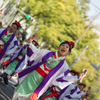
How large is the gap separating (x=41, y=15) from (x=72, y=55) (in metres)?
7.37

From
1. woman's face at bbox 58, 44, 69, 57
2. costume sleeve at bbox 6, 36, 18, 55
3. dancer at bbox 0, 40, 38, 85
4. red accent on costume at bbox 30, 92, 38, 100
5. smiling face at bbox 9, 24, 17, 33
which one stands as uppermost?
smiling face at bbox 9, 24, 17, 33

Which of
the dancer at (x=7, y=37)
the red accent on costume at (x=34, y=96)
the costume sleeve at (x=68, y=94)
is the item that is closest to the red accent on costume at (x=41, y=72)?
the red accent on costume at (x=34, y=96)

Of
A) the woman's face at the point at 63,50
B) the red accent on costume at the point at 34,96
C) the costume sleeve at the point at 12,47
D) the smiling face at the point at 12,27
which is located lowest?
the costume sleeve at the point at 12,47

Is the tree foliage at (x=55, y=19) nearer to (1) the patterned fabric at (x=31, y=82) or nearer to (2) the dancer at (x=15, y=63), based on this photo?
(2) the dancer at (x=15, y=63)

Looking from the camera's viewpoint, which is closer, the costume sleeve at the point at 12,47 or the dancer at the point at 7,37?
the dancer at the point at 7,37

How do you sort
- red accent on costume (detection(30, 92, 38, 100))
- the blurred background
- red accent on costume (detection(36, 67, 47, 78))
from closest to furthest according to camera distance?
red accent on costume (detection(30, 92, 38, 100)) < red accent on costume (detection(36, 67, 47, 78)) < the blurred background

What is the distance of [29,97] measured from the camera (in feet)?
12.1

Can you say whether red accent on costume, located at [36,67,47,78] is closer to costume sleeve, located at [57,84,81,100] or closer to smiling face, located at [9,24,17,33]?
costume sleeve, located at [57,84,81,100]

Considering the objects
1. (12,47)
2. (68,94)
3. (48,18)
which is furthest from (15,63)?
(48,18)

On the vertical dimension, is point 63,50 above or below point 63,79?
above

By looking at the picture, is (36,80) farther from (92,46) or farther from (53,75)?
(92,46)

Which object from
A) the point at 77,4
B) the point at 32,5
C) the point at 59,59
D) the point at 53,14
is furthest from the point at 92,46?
the point at 59,59

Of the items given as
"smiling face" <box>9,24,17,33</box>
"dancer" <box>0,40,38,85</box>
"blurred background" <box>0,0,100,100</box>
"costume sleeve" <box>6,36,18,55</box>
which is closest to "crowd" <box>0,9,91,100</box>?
"smiling face" <box>9,24,17,33</box>

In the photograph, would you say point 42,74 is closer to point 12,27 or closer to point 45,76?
point 45,76
